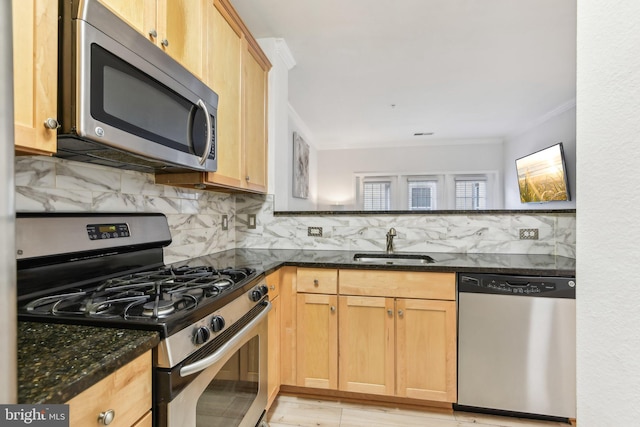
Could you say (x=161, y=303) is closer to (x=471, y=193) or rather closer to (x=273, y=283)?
(x=273, y=283)

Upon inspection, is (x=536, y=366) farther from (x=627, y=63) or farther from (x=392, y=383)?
(x=627, y=63)

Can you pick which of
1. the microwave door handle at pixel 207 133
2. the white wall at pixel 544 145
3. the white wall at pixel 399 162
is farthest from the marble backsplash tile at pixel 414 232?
the white wall at pixel 399 162

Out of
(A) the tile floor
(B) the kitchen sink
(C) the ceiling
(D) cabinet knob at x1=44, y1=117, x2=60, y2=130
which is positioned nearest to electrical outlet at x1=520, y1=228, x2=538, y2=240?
(B) the kitchen sink

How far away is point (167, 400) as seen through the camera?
32.4 inches

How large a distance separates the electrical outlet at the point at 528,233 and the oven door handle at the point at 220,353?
182 centimetres

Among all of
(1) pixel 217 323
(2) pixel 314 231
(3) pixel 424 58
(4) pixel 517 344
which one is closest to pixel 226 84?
(2) pixel 314 231

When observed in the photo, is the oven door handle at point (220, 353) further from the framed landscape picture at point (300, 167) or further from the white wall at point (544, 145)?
the white wall at point (544, 145)

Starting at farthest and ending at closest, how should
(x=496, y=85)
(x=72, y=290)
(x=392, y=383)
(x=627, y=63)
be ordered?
(x=496, y=85) → (x=392, y=383) → (x=72, y=290) → (x=627, y=63)

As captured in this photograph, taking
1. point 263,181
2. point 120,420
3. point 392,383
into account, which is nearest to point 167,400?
point 120,420

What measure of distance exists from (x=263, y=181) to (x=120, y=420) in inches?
69.0

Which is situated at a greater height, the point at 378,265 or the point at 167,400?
the point at 378,265

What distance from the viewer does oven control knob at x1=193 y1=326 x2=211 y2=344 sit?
0.92 metres

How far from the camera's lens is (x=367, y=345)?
1.80 m

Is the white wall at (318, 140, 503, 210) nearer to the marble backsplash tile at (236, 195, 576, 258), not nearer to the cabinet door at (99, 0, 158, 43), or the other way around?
the marble backsplash tile at (236, 195, 576, 258)
